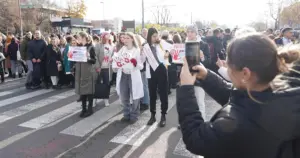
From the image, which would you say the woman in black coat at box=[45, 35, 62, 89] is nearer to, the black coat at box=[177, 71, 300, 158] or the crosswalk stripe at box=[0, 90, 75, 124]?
the crosswalk stripe at box=[0, 90, 75, 124]

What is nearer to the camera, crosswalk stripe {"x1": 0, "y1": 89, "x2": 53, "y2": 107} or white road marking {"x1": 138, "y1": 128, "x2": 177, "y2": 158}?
white road marking {"x1": 138, "y1": 128, "x2": 177, "y2": 158}

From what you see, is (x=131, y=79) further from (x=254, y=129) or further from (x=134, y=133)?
(x=254, y=129)

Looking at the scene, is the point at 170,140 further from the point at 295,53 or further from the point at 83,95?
the point at 295,53

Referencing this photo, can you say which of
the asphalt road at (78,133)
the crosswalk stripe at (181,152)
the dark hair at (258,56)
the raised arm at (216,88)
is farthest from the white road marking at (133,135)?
the dark hair at (258,56)

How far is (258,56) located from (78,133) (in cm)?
448

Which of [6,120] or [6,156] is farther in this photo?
[6,120]

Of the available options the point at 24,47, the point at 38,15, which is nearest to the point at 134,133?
the point at 24,47

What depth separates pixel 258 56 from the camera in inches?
52.9

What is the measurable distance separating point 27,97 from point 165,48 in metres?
4.91

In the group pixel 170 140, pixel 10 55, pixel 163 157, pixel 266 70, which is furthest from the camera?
pixel 10 55

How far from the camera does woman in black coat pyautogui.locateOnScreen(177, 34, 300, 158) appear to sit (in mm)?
1275

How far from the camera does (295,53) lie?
56.4 inches

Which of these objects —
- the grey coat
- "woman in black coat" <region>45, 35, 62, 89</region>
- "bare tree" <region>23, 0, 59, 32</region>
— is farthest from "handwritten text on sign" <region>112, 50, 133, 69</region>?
"bare tree" <region>23, 0, 59, 32</region>

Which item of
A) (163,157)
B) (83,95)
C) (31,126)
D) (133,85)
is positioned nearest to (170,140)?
(163,157)
